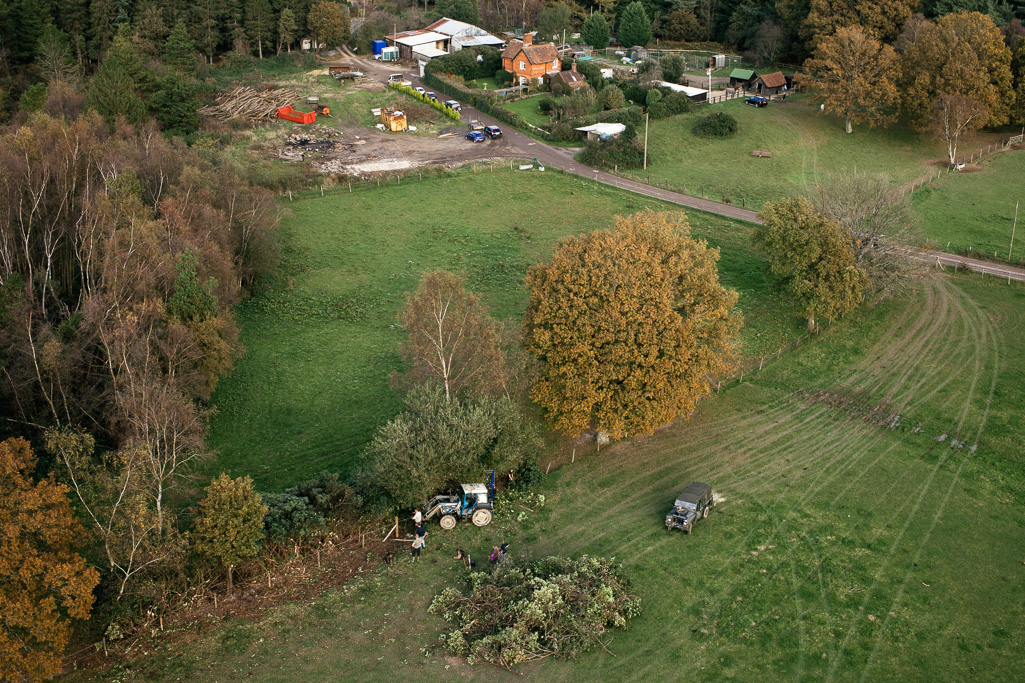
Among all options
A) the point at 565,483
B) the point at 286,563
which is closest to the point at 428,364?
the point at 565,483

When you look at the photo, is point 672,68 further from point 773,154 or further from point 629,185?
point 629,185

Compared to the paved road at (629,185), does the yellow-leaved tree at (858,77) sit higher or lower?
higher

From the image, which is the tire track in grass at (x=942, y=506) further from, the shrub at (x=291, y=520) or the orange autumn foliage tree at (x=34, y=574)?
the orange autumn foliage tree at (x=34, y=574)

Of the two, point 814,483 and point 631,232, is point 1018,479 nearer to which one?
point 814,483

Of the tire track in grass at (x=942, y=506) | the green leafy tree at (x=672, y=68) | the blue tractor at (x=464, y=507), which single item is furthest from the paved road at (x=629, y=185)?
the blue tractor at (x=464, y=507)

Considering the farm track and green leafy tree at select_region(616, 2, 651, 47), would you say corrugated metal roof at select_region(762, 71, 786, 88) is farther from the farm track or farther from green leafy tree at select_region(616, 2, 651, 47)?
the farm track

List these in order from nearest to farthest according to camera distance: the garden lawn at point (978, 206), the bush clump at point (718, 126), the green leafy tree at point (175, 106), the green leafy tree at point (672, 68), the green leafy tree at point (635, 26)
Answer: the garden lawn at point (978, 206) → the green leafy tree at point (175, 106) → the bush clump at point (718, 126) → the green leafy tree at point (672, 68) → the green leafy tree at point (635, 26)

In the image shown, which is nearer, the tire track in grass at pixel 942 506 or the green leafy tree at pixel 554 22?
the tire track in grass at pixel 942 506
